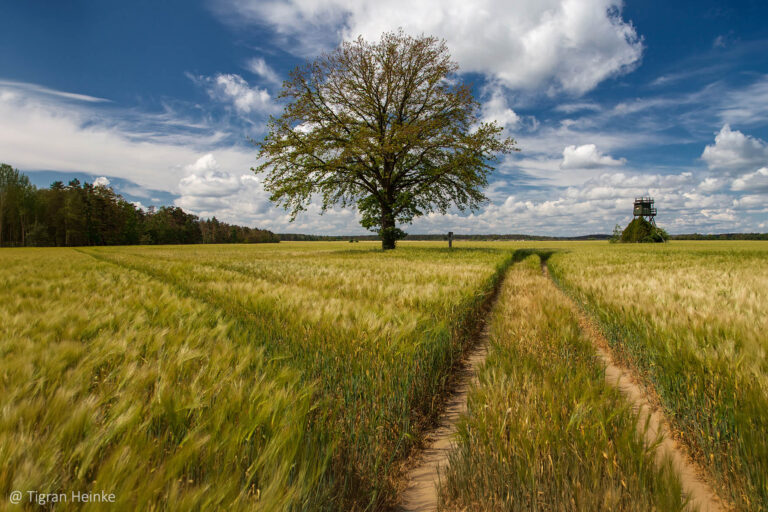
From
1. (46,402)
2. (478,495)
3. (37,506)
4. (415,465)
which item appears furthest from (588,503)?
(46,402)

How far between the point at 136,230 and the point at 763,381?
305 ft

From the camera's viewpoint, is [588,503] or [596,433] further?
[596,433]

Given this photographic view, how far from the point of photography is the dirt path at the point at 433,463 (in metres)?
1.49

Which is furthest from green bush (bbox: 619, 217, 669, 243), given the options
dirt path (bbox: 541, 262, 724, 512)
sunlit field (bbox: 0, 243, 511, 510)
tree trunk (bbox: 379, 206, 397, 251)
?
sunlit field (bbox: 0, 243, 511, 510)

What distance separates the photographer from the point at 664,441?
2.07m

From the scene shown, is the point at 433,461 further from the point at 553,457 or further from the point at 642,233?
the point at 642,233

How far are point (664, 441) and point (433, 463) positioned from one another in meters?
1.62

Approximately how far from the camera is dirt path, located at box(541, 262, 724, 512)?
1.50 meters

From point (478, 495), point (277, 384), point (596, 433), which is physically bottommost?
point (478, 495)

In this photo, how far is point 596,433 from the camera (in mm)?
1556

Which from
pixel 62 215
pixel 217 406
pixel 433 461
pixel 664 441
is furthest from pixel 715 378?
pixel 62 215

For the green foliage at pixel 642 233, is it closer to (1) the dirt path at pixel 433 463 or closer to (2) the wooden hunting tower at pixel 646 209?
(2) the wooden hunting tower at pixel 646 209

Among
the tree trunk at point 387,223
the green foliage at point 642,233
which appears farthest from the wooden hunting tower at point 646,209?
the tree trunk at point 387,223

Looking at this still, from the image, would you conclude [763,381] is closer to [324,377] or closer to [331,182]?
[324,377]
